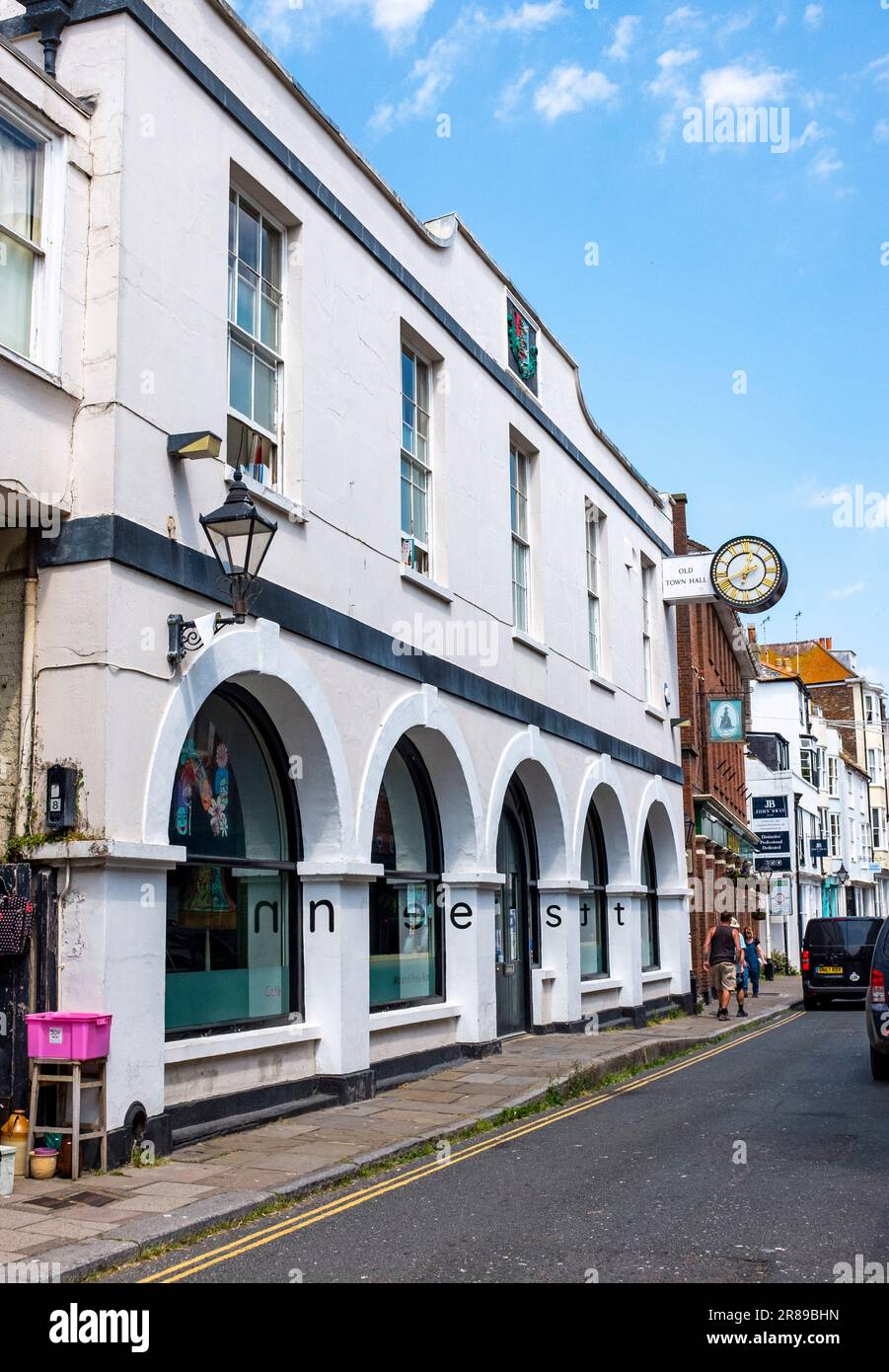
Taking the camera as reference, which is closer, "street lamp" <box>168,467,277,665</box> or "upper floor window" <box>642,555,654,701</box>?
"street lamp" <box>168,467,277,665</box>

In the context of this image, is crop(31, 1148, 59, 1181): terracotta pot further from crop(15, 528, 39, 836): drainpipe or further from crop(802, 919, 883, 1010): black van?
crop(802, 919, 883, 1010): black van

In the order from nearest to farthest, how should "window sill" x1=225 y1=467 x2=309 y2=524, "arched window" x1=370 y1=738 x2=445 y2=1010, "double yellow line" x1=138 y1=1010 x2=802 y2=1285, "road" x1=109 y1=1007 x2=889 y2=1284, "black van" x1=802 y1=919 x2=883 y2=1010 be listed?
"road" x1=109 y1=1007 x2=889 y2=1284 → "double yellow line" x1=138 y1=1010 x2=802 y2=1285 → "window sill" x1=225 y1=467 x2=309 y2=524 → "arched window" x1=370 y1=738 x2=445 y2=1010 → "black van" x1=802 y1=919 x2=883 y2=1010

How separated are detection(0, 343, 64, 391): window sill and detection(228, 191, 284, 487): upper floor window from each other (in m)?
1.86

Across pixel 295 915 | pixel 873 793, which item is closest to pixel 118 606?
pixel 295 915

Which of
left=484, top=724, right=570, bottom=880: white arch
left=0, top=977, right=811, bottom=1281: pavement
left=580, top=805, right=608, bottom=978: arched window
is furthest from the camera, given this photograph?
left=580, top=805, right=608, bottom=978: arched window

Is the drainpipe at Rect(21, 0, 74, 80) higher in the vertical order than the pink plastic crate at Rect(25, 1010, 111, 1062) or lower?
higher

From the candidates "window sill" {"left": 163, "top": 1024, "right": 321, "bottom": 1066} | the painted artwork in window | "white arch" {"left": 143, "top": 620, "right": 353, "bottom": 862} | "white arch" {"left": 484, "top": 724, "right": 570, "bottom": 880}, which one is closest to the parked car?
"white arch" {"left": 484, "top": 724, "right": 570, "bottom": 880}

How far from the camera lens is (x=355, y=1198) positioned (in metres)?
7.40

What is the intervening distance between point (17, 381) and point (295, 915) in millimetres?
4847

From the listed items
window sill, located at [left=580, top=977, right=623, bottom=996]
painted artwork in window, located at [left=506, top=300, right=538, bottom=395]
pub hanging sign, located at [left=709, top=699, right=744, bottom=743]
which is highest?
painted artwork in window, located at [left=506, top=300, right=538, bottom=395]

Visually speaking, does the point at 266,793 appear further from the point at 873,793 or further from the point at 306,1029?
the point at 873,793

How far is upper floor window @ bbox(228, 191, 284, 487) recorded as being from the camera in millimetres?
10156

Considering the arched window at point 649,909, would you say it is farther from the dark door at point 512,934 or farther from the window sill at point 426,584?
the window sill at point 426,584
